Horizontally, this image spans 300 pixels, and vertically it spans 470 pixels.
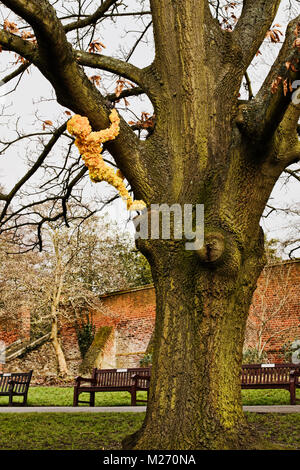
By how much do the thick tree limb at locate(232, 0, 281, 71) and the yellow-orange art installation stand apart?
2121mm

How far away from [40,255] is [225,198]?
19.2 metres

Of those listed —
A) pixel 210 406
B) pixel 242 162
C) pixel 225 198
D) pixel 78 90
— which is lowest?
pixel 210 406

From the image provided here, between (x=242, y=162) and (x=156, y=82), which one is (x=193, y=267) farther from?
(x=156, y=82)

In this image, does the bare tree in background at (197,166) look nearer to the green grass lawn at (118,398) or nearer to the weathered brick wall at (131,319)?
the green grass lawn at (118,398)

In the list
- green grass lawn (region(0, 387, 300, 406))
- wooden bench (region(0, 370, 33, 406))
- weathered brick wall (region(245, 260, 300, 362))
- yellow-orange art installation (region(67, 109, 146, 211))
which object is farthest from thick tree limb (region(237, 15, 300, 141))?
weathered brick wall (region(245, 260, 300, 362))

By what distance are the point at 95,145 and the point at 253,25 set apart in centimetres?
287

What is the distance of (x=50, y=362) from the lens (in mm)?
22641

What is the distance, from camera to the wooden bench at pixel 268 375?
963 centimetres

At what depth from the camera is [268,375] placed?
10.3 meters

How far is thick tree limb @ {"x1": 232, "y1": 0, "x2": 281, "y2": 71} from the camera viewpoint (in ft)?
19.9

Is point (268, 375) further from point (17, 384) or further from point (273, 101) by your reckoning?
point (273, 101)

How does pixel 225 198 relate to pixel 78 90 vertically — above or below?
below

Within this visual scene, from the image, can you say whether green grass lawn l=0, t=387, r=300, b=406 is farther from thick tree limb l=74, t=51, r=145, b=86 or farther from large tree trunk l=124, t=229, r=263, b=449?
thick tree limb l=74, t=51, r=145, b=86
